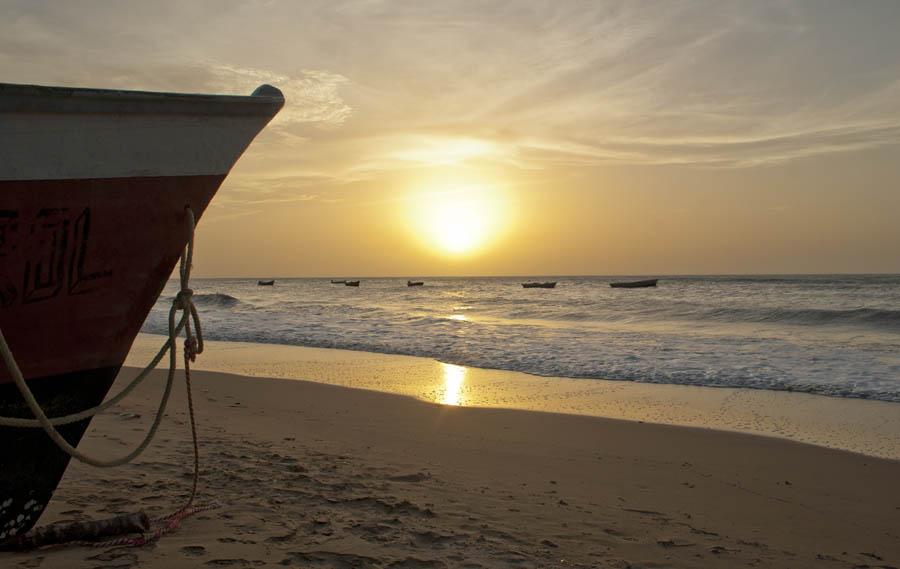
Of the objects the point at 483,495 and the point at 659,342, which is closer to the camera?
the point at 483,495

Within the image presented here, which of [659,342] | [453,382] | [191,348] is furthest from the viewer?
[659,342]

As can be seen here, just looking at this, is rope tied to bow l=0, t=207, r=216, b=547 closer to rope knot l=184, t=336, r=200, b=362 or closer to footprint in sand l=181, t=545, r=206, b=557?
rope knot l=184, t=336, r=200, b=362

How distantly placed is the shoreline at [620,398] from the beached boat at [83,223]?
5.75 meters

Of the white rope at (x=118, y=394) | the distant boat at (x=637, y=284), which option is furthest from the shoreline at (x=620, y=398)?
the distant boat at (x=637, y=284)

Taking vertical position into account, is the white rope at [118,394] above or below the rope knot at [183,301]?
below

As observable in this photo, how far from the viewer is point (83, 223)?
276 centimetres

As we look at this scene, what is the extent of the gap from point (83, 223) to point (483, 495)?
10.3 feet

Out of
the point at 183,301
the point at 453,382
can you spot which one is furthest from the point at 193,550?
the point at 453,382

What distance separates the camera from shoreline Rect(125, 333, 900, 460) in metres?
7.18

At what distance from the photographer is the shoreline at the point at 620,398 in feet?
23.6

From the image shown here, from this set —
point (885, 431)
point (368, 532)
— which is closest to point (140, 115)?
point (368, 532)

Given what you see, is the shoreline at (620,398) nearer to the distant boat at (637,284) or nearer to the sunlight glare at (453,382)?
the sunlight glare at (453,382)

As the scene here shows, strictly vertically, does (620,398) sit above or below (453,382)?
above

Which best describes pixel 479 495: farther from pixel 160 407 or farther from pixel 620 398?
pixel 620 398
